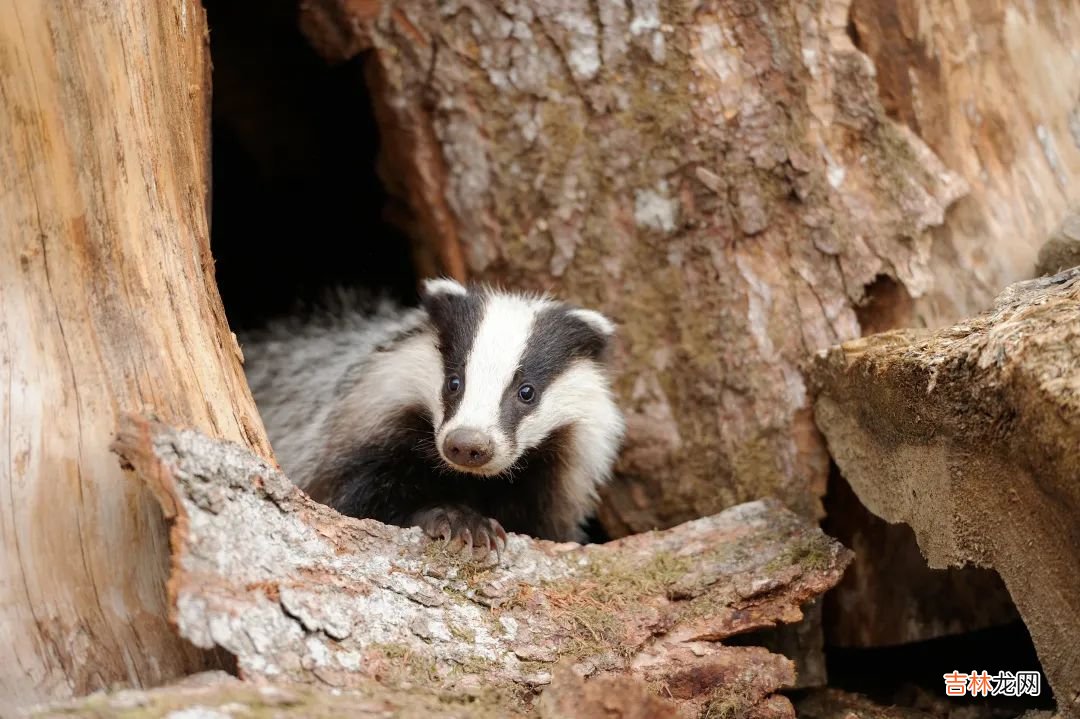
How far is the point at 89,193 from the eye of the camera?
8.36 feet

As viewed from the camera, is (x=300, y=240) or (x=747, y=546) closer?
(x=747, y=546)

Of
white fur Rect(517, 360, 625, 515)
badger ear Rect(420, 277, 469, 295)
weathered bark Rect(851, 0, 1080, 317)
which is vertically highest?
weathered bark Rect(851, 0, 1080, 317)

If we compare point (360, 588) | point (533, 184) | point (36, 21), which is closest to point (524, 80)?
point (533, 184)

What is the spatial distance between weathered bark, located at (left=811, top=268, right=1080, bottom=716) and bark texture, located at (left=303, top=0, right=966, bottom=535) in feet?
2.39

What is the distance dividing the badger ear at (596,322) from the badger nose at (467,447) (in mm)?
735

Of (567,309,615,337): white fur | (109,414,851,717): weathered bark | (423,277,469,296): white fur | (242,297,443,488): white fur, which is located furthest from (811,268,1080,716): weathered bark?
(242,297,443,488): white fur

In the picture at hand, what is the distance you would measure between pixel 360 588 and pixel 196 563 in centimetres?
44

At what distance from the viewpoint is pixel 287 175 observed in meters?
5.75

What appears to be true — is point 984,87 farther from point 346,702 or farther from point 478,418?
point 346,702

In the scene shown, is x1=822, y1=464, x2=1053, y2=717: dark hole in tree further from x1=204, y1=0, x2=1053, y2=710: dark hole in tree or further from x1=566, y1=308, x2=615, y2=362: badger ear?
x1=204, y1=0, x2=1053, y2=710: dark hole in tree

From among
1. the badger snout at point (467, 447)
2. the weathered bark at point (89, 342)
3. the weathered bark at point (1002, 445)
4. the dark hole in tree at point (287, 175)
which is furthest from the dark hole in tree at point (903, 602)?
the weathered bark at point (89, 342)

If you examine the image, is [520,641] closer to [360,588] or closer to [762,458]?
[360,588]

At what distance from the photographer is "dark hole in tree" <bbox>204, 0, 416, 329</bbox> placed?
199 inches

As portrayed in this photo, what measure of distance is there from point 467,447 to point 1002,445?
1.46 m
